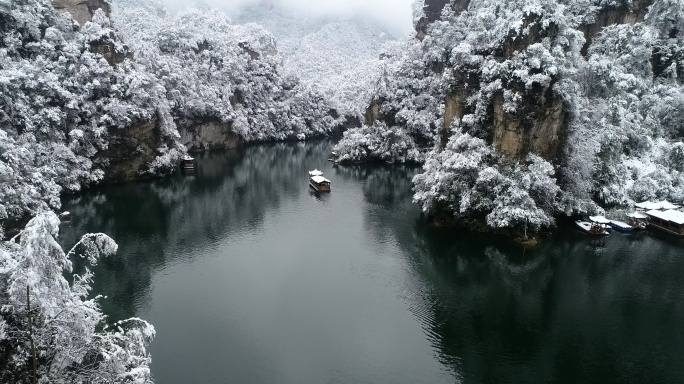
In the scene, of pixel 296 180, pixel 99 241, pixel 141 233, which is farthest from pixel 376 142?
pixel 99 241

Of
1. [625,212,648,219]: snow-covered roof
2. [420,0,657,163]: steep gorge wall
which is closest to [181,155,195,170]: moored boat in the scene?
[420,0,657,163]: steep gorge wall

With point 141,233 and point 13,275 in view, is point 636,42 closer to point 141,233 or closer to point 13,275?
point 141,233

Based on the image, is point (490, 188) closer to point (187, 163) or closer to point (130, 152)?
point (130, 152)

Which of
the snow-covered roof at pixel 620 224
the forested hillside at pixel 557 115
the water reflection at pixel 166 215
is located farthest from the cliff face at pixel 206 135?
the snow-covered roof at pixel 620 224

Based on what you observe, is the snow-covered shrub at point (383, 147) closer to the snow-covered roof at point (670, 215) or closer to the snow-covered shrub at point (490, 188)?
the snow-covered shrub at point (490, 188)

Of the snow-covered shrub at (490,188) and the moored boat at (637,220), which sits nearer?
the snow-covered shrub at (490,188)
